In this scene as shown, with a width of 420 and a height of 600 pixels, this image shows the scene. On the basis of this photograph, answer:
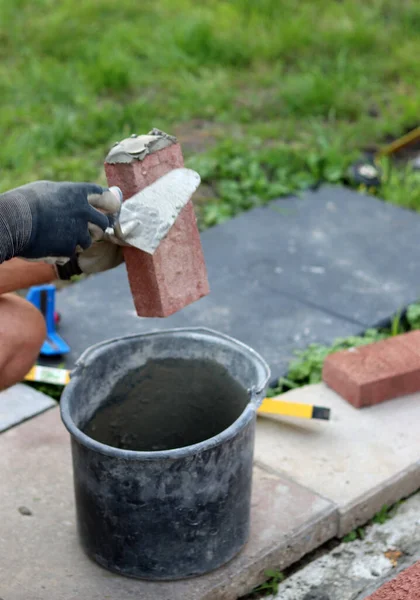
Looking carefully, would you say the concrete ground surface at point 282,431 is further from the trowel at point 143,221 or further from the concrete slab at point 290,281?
the trowel at point 143,221

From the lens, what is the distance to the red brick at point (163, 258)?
8.11ft

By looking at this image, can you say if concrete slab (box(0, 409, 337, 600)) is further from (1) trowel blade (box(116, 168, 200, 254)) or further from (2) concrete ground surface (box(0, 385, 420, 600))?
(1) trowel blade (box(116, 168, 200, 254))

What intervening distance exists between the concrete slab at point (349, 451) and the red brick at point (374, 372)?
4 centimetres

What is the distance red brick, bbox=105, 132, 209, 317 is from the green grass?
2.13 metres

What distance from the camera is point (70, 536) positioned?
8.91 feet

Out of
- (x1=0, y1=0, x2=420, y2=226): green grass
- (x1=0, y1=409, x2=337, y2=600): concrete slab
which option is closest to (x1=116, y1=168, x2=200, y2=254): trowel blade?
(x1=0, y1=409, x2=337, y2=600): concrete slab

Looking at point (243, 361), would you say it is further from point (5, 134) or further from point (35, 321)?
point (5, 134)

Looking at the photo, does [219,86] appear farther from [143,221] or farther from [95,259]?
[143,221]

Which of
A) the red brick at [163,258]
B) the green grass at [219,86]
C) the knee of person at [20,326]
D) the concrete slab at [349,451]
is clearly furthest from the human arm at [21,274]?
the green grass at [219,86]

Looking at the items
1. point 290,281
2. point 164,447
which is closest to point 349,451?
point 164,447

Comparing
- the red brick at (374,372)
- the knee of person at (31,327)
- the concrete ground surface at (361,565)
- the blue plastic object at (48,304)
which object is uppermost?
the knee of person at (31,327)

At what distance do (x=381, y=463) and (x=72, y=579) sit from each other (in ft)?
3.57

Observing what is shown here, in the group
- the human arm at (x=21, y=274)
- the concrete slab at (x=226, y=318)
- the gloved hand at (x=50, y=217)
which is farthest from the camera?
the concrete slab at (x=226, y=318)

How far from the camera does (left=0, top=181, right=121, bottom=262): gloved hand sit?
7.38ft
